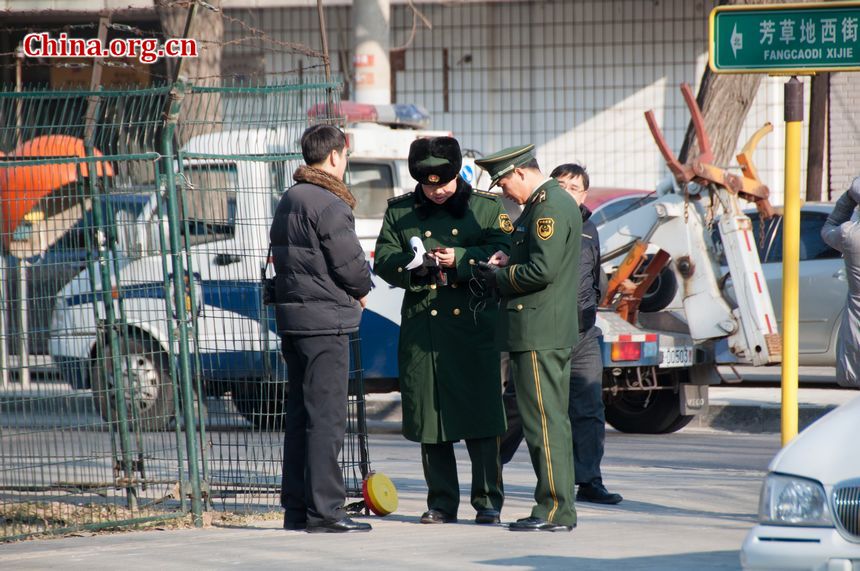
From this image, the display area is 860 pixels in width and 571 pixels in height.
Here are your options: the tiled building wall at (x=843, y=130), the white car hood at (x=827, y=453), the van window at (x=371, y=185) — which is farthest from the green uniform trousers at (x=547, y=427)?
the tiled building wall at (x=843, y=130)

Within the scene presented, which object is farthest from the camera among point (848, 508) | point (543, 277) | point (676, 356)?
point (676, 356)

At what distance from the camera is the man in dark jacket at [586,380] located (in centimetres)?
743

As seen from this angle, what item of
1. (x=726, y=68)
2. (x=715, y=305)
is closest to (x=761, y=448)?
(x=715, y=305)

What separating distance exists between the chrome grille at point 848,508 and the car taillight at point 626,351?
19.3 feet

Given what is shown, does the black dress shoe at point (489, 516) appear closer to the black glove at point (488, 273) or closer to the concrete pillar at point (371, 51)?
the black glove at point (488, 273)

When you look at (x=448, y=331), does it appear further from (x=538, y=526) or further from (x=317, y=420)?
(x=538, y=526)

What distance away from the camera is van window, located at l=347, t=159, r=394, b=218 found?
11289mm

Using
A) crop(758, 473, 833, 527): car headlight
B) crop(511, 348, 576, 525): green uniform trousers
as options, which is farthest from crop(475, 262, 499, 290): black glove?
crop(758, 473, 833, 527): car headlight

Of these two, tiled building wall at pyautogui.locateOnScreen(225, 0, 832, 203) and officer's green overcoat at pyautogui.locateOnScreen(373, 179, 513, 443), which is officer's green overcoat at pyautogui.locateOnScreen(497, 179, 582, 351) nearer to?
officer's green overcoat at pyautogui.locateOnScreen(373, 179, 513, 443)

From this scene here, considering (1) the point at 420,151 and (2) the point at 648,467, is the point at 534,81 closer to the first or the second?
(2) the point at 648,467

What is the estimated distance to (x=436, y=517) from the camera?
669 centimetres

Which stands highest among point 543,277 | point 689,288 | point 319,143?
point 319,143

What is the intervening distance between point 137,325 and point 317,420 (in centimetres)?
142

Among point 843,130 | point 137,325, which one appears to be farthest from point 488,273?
point 843,130
